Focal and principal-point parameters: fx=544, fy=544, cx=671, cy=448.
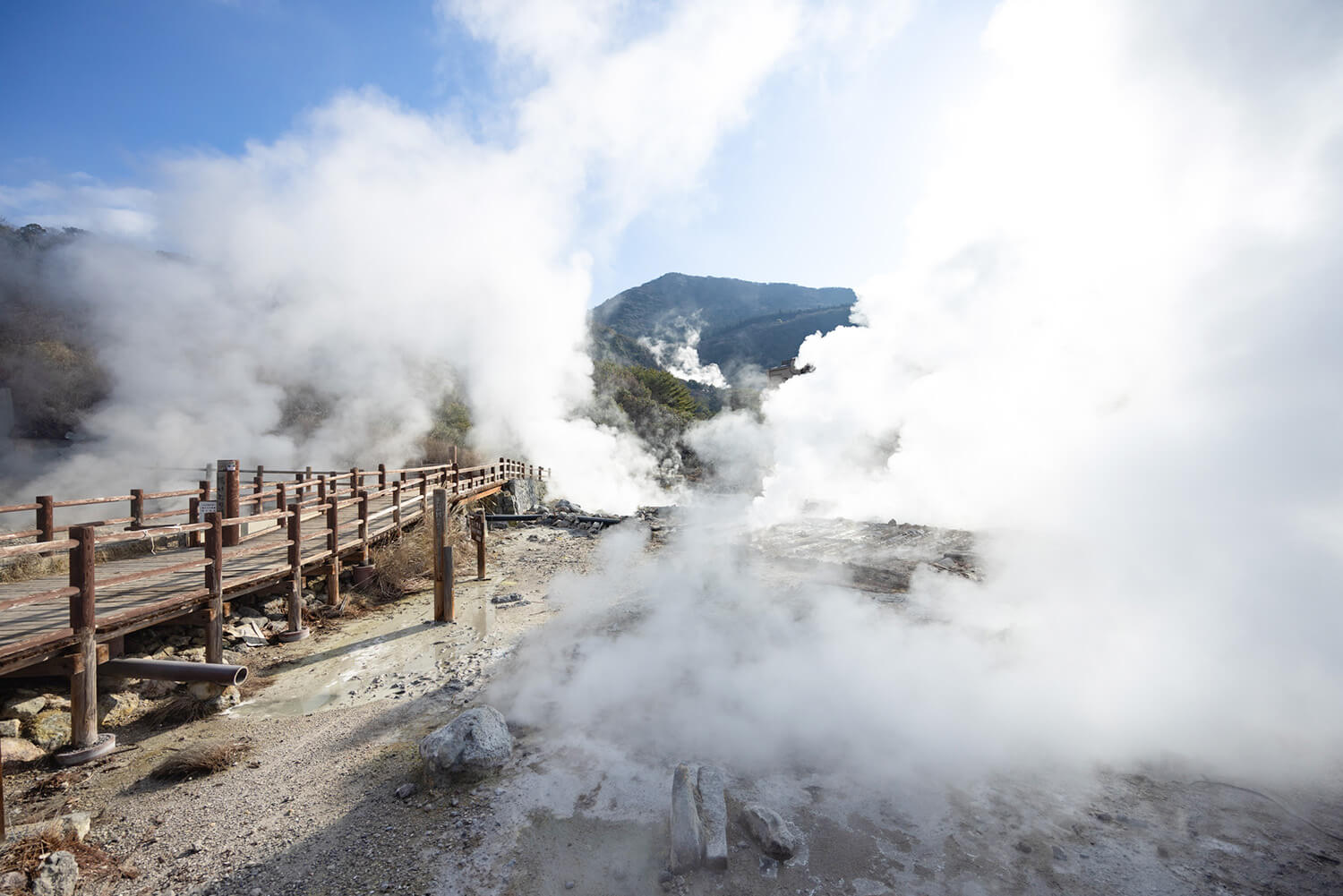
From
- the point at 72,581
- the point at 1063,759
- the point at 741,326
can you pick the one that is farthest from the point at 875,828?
the point at 741,326

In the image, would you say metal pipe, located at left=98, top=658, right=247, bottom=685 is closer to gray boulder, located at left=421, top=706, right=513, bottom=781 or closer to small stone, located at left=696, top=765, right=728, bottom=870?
gray boulder, located at left=421, top=706, right=513, bottom=781

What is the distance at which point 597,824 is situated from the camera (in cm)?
354

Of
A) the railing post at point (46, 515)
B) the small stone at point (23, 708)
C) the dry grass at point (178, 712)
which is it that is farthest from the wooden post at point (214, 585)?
the railing post at point (46, 515)

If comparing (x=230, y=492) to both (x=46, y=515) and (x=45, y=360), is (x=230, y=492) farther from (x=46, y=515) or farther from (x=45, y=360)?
(x=45, y=360)

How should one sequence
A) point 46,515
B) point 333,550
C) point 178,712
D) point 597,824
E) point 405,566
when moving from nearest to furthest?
point 597,824 → point 178,712 → point 46,515 → point 333,550 → point 405,566

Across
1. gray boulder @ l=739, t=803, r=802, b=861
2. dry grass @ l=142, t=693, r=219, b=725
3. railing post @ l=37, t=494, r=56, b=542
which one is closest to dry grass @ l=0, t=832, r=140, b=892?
dry grass @ l=142, t=693, r=219, b=725

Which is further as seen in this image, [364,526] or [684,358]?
[684,358]

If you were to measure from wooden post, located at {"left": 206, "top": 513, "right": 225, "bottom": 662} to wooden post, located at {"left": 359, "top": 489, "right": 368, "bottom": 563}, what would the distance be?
3.23 m

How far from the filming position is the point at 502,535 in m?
16.1

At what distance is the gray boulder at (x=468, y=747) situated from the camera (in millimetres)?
3977

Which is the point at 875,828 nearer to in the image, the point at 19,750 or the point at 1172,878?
the point at 1172,878

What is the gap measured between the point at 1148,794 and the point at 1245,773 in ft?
3.00

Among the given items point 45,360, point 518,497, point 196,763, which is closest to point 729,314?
point 518,497

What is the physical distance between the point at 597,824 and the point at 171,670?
4257 mm
